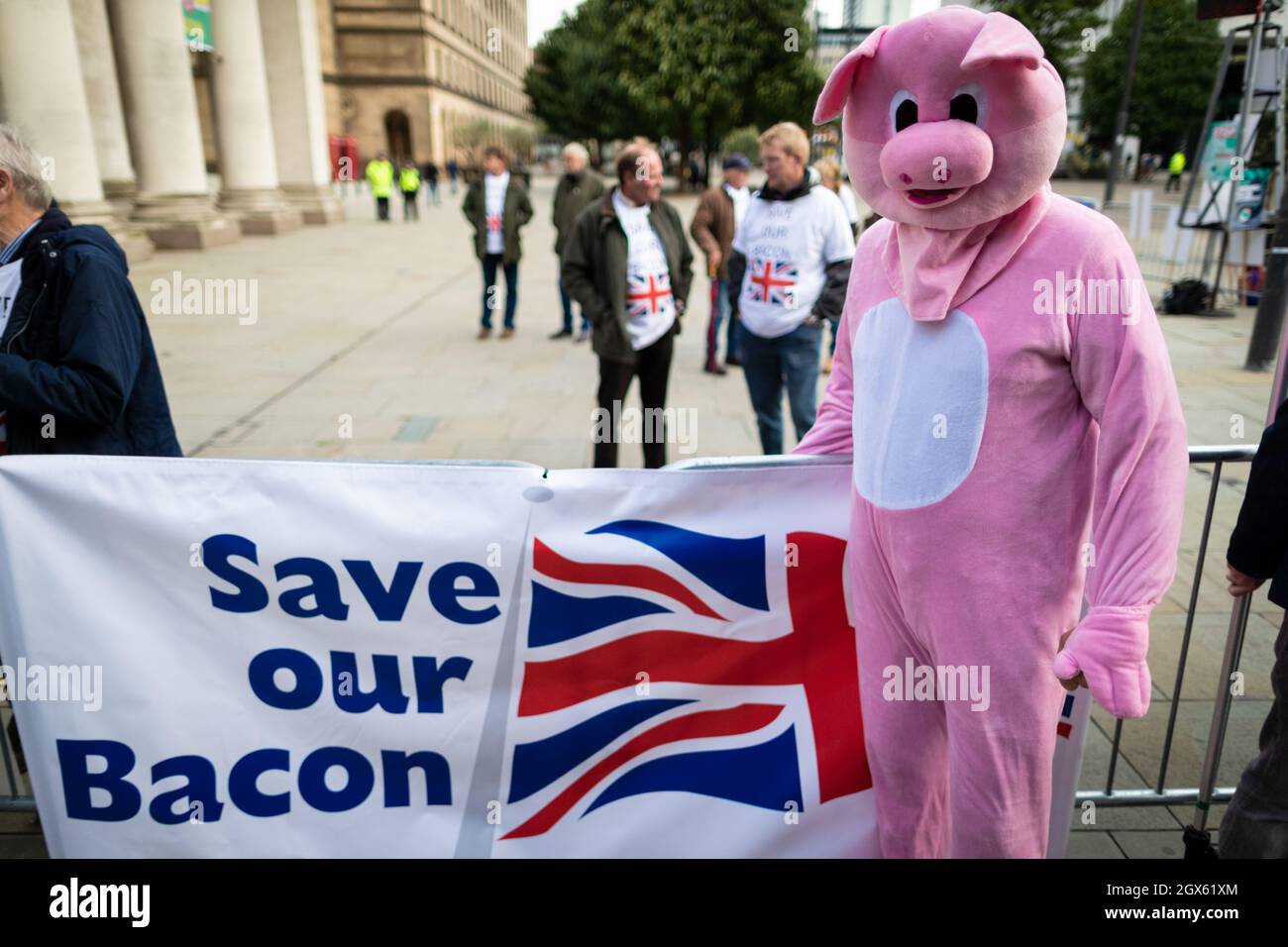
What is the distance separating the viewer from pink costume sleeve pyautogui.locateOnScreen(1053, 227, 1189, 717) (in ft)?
5.29

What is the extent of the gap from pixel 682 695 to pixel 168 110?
17.8 metres

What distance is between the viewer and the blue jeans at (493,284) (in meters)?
10.0

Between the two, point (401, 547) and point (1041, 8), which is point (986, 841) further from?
point (1041, 8)

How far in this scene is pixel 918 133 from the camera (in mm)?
1683

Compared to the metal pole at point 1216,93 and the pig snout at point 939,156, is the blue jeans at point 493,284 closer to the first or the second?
the metal pole at point 1216,93

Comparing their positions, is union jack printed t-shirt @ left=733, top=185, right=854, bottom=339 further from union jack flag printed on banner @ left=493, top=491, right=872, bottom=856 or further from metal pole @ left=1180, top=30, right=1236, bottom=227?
metal pole @ left=1180, top=30, right=1236, bottom=227

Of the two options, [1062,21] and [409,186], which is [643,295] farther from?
[1062,21]

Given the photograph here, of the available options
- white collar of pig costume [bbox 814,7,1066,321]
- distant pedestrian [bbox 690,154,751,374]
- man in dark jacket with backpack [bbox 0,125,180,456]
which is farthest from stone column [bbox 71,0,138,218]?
white collar of pig costume [bbox 814,7,1066,321]

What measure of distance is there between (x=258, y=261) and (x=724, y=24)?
973 inches

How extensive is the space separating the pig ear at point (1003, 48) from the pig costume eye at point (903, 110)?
128 mm

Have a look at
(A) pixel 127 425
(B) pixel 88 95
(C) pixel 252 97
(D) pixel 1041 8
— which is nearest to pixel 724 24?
(D) pixel 1041 8

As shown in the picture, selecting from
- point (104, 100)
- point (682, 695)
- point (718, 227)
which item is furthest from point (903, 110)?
point (104, 100)

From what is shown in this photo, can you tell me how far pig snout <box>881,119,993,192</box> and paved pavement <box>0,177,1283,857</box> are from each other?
2.09 meters
